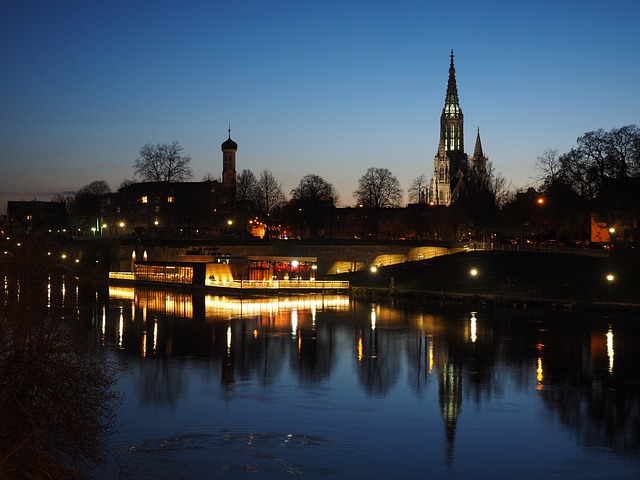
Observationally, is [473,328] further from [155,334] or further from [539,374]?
[155,334]

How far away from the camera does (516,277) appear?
260 ft

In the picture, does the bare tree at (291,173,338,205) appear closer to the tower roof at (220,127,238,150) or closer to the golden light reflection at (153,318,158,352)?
the tower roof at (220,127,238,150)

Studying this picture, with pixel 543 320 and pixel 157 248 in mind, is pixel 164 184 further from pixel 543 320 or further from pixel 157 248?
pixel 543 320

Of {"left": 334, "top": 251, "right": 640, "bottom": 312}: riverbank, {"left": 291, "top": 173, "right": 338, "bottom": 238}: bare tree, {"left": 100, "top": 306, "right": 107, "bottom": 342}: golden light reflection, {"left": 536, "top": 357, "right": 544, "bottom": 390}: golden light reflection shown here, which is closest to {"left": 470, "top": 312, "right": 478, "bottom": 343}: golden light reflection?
{"left": 536, "top": 357, "right": 544, "bottom": 390}: golden light reflection

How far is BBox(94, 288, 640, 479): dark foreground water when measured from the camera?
2331cm

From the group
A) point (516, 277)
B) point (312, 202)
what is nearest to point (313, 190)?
point (312, 202)

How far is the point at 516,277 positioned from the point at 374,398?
50.0 meters

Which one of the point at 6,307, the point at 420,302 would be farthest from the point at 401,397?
the point at 420,302

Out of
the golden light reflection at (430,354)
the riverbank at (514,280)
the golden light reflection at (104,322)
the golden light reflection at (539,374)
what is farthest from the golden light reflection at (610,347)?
the golden light reflection at (104,322)

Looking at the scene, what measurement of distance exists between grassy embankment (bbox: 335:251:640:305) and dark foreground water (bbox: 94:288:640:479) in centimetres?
1120

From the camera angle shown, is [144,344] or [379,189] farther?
[379,189]

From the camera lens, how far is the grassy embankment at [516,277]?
67625 mm

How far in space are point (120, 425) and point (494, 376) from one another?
1763cm

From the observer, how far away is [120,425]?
26297mm
